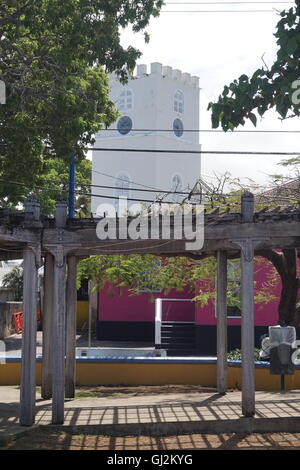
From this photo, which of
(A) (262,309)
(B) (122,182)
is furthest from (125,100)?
(A) (262,309)

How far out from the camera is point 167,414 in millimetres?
12977

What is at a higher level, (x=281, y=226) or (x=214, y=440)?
(x=281, y=226)

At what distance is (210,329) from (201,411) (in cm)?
1222

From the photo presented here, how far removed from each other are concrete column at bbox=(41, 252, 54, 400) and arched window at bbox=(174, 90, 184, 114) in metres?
31.2

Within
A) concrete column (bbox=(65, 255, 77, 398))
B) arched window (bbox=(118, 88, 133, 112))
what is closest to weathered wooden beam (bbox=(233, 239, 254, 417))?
concrete column (bbox=(65, 255, 77, 398))

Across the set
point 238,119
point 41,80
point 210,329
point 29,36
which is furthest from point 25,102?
point 210,329

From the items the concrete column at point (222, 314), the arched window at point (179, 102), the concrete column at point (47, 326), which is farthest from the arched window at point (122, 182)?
the concrete column at point (222, 314)

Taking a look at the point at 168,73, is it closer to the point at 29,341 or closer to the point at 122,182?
the point at 122,182

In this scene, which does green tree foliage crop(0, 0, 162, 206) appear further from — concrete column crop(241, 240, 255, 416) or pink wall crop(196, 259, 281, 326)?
pink wall crop(196, 259, 281, 326)

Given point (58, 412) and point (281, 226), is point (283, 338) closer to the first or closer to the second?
point (281, 226)

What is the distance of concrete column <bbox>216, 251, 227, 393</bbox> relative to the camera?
15.3 metres

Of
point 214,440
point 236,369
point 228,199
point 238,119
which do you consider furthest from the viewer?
point 228,199

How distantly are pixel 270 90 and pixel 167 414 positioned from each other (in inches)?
258

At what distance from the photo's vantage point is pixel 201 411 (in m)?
13.1
